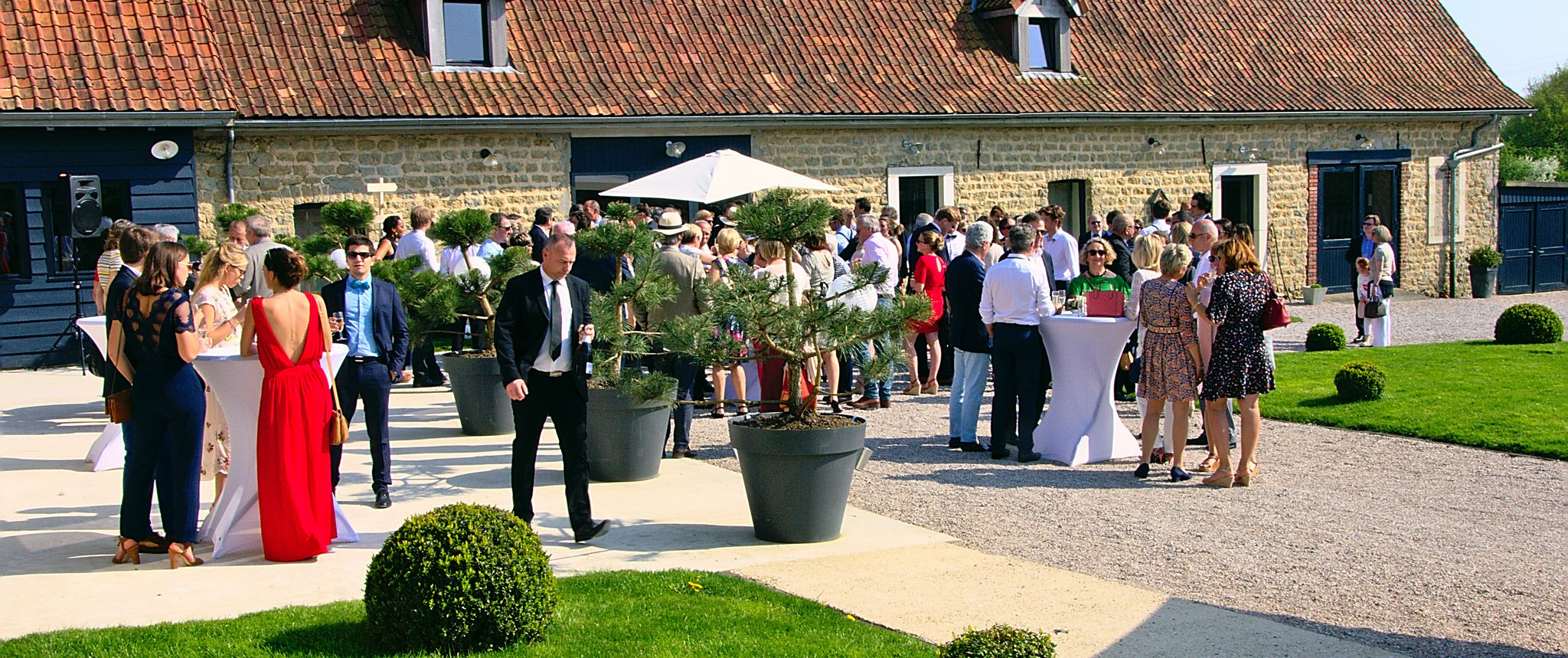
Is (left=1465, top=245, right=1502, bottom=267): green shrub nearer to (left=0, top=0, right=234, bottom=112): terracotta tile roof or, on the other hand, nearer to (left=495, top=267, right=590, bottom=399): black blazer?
(left=0, top=0, right=234, bottom=112): terracotta tile roof

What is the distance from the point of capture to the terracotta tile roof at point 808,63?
17031 millimetres

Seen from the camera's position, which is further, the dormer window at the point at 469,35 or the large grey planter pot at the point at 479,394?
the dormer window at the point at 469,35

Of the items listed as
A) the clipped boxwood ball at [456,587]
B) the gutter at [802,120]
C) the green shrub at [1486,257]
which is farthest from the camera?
the green shrub at [1486,257]

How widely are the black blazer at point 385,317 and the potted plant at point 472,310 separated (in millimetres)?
1445

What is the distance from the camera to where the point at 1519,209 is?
1054 inches

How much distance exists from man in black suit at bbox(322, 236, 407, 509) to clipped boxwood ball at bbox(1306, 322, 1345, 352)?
11244 mm

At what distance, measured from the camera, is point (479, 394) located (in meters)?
10.8

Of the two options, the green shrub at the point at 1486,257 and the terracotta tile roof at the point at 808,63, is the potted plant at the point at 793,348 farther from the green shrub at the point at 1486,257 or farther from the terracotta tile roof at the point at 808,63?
the green shrub at the point at 1486,257

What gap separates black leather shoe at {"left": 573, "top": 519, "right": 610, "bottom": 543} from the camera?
7.28 metres

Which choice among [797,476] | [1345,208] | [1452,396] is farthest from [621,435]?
[1345,208]

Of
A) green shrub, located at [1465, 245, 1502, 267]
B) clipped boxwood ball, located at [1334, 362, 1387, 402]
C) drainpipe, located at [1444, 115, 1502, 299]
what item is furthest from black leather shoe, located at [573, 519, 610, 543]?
drainpipe, located at [1444, 115, 1502, 299]

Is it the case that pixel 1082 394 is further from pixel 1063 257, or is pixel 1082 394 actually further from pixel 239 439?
pixel 239 439

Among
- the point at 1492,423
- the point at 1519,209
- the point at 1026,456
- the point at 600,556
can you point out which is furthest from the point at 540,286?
the point at 1519,209

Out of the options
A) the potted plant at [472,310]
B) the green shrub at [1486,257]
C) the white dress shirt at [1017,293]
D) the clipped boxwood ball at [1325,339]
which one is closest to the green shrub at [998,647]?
the white dress shirt at [1017,293]
